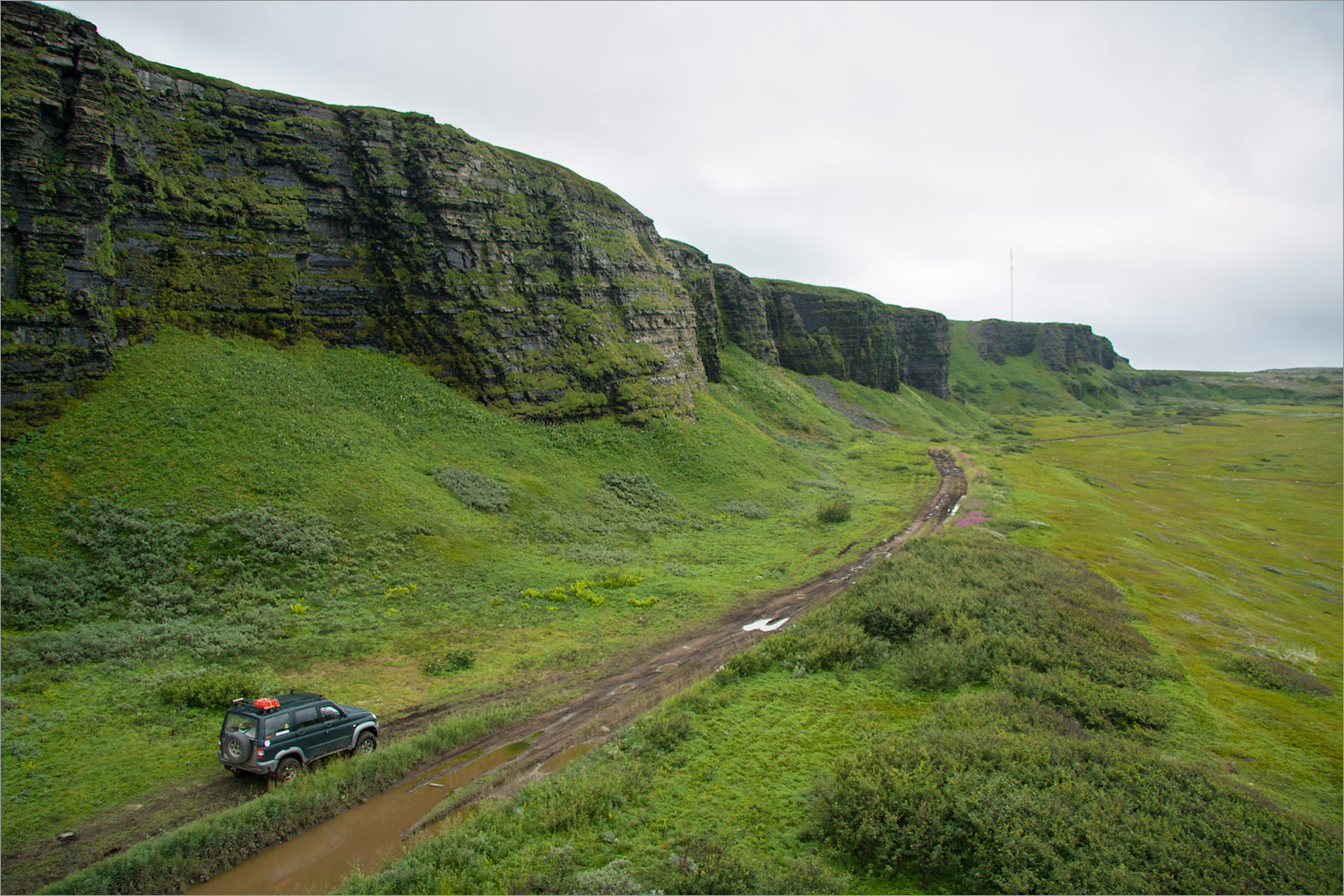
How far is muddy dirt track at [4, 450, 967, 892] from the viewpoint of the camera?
11.6 metres

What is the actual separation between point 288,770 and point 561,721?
6493 millimetres

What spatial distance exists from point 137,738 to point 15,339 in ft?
74.2

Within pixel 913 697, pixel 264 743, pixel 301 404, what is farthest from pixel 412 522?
pixel 913 697

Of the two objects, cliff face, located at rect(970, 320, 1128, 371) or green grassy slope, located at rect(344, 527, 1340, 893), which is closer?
green grassy slope, located at rect(344, 527, 1340, 893)

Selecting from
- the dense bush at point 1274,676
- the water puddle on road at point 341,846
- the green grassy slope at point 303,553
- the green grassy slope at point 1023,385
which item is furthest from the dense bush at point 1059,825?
the green grassy slope at point 1023,385

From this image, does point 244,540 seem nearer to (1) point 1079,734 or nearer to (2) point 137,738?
(2) point 137,738

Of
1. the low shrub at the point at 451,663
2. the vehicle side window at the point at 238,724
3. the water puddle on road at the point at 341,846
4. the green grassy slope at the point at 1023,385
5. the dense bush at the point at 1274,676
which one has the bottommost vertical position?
the dense bush at the point at 1274,676

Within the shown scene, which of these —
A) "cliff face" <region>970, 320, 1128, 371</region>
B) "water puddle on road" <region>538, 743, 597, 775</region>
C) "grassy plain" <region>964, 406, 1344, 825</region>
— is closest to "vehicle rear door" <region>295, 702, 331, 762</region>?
"water puddle on road" <region>538, 743, 597, 775</region>

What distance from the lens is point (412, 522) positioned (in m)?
28.5

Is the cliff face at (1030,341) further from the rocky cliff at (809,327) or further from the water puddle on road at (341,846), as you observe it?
the water puddle on road at (341,846)

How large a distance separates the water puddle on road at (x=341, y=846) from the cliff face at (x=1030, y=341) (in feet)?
655

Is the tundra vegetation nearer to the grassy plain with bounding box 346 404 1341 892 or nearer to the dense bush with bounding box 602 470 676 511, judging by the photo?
the grassy plain with bounding box 346 404 1341 892

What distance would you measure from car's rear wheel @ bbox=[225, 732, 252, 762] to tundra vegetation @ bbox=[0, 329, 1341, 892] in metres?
0.77

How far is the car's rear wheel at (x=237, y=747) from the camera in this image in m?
12.8
